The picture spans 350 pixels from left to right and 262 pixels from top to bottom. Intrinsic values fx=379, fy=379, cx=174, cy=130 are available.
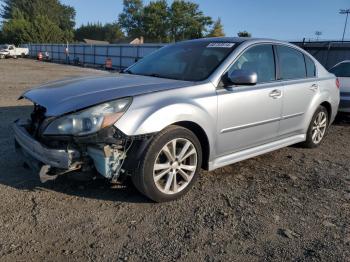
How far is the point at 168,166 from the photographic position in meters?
3.62

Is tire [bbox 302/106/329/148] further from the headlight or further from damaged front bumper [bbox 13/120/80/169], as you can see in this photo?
damaged front bumper [bbox 13/120/80/169]

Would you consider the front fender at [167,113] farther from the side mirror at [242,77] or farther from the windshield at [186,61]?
the windshield at [186,61]

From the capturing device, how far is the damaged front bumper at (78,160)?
3.20m

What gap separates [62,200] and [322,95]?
3970mm

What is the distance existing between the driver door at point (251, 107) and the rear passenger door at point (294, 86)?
16 cm

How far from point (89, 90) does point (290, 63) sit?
2.87 m

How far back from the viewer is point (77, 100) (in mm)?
3338

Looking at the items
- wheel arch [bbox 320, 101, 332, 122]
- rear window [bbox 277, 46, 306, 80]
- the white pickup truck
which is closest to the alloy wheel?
rear window [bbox 277, 46, 306, 80]

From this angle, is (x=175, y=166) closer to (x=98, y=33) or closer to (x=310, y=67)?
(x=310, y=67)

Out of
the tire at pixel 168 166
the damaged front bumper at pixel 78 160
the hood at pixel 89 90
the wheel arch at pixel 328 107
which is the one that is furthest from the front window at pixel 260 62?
the damaged front bumper at pixel 78 160

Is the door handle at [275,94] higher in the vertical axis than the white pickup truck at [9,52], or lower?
higher

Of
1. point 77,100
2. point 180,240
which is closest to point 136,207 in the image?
point 180,240

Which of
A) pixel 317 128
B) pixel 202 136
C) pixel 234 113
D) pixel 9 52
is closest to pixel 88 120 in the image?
pixel 202 136

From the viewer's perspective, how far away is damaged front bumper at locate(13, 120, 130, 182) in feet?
10.5
